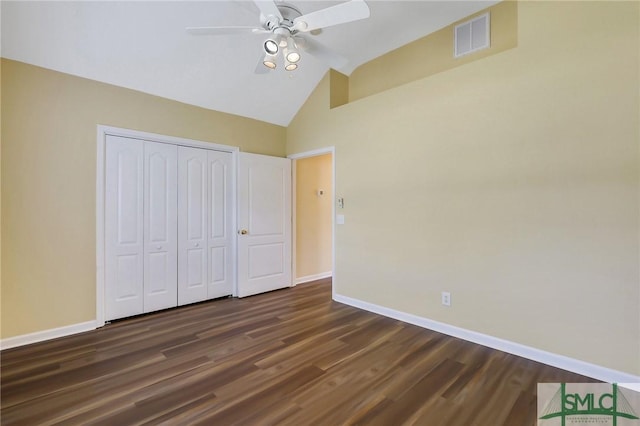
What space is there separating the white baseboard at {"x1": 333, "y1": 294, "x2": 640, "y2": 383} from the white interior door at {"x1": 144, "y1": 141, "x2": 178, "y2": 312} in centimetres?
263

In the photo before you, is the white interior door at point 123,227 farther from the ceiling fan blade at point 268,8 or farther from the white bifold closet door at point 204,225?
the ceiling fan blade at point 268,8

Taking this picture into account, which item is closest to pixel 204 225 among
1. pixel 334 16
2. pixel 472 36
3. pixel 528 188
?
pixel 334 16

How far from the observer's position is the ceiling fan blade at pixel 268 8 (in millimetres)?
1854

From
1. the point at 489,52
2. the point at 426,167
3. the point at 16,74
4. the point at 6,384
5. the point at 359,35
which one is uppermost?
the point at 359,35

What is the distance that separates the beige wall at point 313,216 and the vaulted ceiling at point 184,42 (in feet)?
4.53

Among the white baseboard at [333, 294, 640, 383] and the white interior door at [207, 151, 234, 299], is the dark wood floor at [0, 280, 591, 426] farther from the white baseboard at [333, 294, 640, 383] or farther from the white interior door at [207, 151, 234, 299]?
the white interior door at [207, 151, 234, 299]

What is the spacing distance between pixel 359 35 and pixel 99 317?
443 centimetres

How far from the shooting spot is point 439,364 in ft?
7.98

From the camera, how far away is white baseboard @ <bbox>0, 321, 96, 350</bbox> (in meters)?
2.73

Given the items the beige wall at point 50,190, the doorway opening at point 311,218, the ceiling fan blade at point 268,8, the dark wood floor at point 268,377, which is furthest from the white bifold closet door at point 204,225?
the ceiling fan blade at point 268,8

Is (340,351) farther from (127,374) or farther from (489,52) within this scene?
(489,52)

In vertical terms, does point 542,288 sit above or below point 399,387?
above

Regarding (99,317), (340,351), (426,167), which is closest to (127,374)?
(99,317)

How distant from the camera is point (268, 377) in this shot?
2.25 meters
